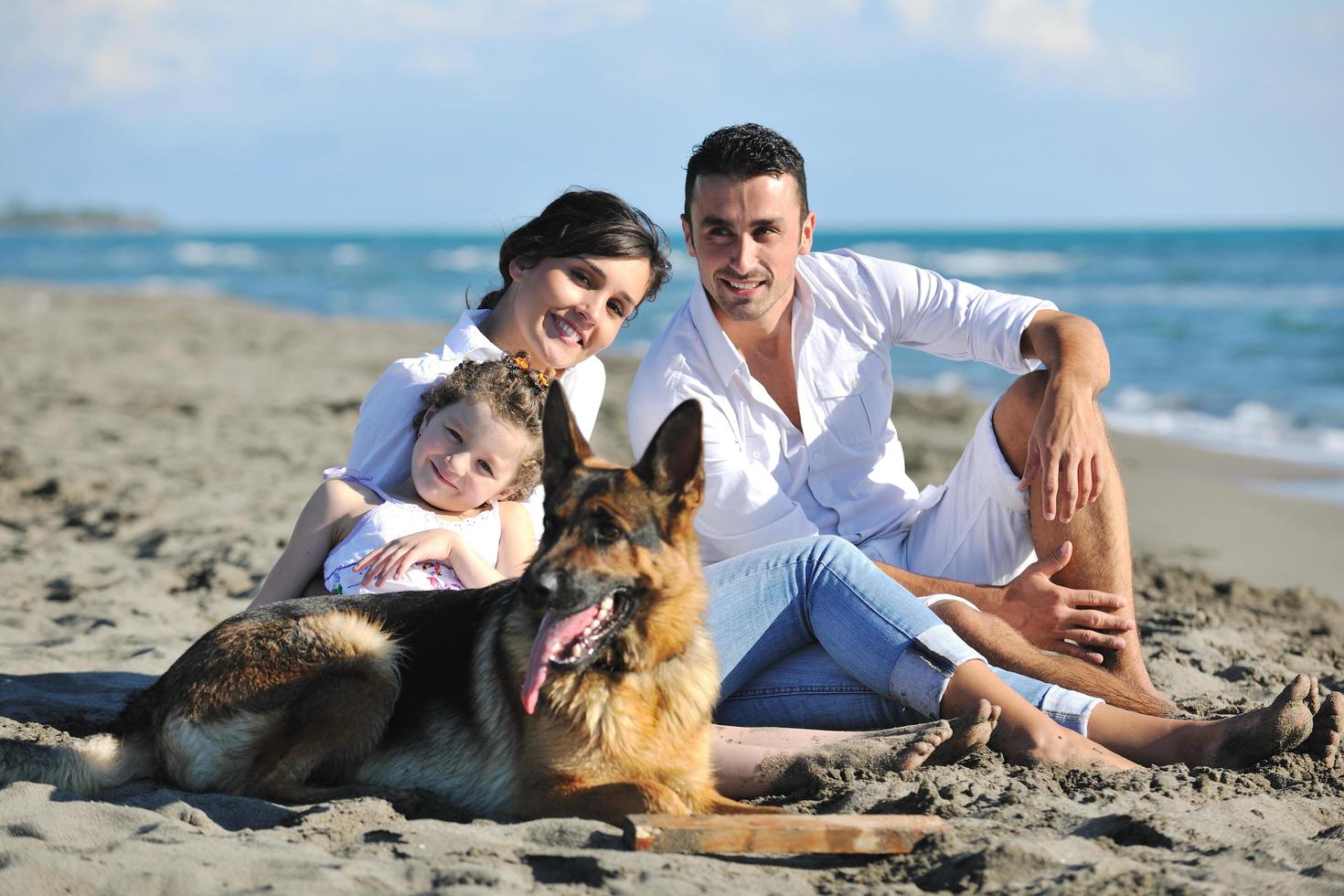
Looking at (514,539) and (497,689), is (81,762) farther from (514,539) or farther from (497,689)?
(514,539)

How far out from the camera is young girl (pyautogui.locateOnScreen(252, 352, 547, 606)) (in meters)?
4.46

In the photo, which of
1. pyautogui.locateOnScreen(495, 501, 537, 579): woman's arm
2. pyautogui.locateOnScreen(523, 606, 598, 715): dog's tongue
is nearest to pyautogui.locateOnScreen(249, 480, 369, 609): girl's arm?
pyautogui.locateOnScreen(495, 501, 537, 579): woman's arm

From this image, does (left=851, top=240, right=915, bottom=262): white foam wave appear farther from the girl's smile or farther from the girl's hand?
the girl's hand

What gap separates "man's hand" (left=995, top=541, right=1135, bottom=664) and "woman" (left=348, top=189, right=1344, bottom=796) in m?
0.45

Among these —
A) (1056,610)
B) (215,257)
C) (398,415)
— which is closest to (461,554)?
(398,415)

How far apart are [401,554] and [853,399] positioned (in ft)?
7.27

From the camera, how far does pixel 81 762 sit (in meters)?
3.81

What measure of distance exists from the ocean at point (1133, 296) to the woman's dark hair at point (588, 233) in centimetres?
74

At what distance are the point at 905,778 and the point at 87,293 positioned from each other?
29.7 metres

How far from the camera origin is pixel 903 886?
314 centimetres

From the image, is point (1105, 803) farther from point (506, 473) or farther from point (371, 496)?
point (371, 496)

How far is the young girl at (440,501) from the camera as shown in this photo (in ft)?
14.6

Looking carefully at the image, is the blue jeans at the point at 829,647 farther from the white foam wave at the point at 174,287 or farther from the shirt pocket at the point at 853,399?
the white foam wave at the point at 174,287

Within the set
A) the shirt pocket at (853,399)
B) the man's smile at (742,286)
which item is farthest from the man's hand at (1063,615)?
the man's smile at (742,286)
